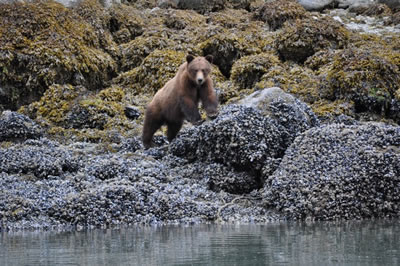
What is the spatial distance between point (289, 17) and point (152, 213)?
10.6 meters

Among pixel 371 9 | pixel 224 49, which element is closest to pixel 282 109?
pixel 224 49

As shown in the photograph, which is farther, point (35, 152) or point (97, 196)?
point (35, 152)

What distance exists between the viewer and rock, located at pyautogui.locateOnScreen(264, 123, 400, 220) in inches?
268

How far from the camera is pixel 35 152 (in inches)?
334

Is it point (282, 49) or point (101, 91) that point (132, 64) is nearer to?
point (101, 91)

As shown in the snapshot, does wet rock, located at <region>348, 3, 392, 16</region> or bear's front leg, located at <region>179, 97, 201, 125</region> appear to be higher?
wet rock, located at <region>348, 3, 392, 16</region>

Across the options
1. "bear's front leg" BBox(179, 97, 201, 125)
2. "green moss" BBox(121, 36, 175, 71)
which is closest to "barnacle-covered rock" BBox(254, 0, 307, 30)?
"green moss" BBox(121, 36, 175, 71)

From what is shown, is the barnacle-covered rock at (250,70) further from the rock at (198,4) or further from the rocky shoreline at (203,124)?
the rock at (198,4)

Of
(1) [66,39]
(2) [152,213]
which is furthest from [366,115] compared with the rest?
(1) [66,39]

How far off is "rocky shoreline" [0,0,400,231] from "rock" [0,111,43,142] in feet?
0.07

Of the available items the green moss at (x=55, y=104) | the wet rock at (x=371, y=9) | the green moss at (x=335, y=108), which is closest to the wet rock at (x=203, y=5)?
the wet rock at (x=371, y=9)

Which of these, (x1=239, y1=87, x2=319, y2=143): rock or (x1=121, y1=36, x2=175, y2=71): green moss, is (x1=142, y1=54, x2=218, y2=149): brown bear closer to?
(x1=239, y1=87, x2=319, y2=143): rock

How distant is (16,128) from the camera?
10305mm

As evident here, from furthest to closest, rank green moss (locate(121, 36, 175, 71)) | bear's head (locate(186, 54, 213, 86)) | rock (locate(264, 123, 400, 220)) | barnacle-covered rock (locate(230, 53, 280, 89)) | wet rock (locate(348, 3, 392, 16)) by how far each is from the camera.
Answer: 1. wet rock (locate(348, 3, 392, 16))
2. green moss (locate(121, 36, 175, 71))
3. barnacle-covered rock (locate(230, 53, 280, 89))
4. bear's head (locate(186, 54, 213, 86))
5. rock (locate(264, 123, 400, 220))
